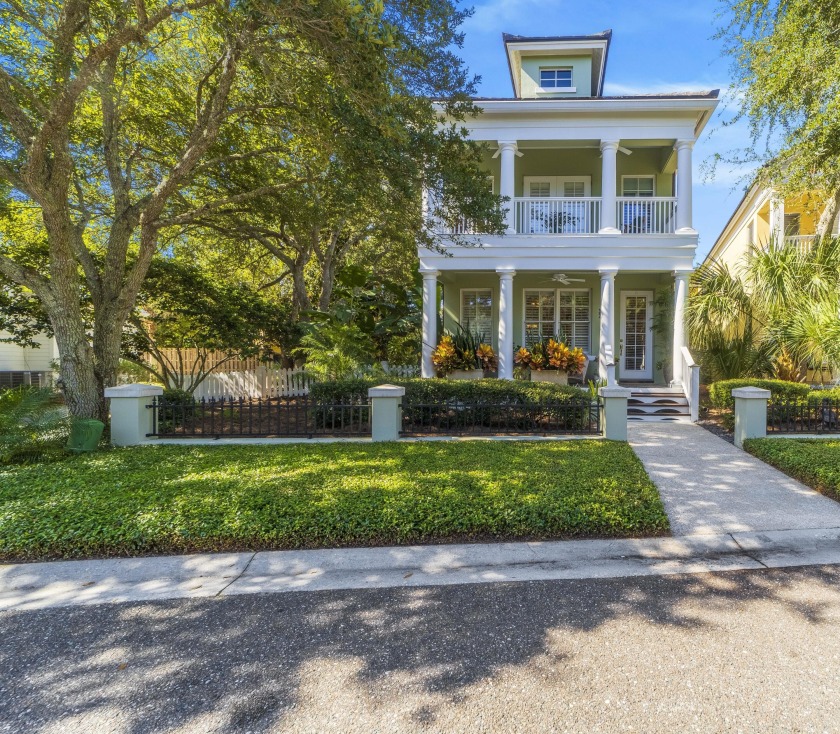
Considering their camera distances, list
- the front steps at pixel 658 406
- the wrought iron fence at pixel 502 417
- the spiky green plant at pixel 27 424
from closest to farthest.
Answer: the spiky green plant at pixel 27 424 → the wrought iron fence at pixel 502 417 → the front steps at pixel 658 406

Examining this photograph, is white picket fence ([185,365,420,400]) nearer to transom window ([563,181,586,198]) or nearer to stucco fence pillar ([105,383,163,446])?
stucco fence pillar ([105,383,163,446])

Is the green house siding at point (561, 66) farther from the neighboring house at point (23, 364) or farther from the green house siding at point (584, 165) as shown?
the neighboring house at point (23, 364)

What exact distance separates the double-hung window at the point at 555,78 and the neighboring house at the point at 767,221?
544cm

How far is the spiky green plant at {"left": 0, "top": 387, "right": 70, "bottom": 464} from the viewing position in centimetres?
562

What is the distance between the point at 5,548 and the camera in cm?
365

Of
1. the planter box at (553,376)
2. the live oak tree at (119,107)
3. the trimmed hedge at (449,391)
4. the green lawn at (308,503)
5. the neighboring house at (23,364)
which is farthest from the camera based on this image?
the neighboring house at (23,364)

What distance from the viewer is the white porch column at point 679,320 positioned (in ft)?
33.0

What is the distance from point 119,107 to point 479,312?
898 centimetres

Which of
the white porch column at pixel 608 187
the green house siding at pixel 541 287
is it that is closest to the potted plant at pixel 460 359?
the green house siding at pixel 541 287

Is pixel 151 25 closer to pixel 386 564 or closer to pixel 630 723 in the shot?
pixel 386 564

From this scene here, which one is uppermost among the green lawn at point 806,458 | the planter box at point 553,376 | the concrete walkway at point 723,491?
the planter box at point 553,376

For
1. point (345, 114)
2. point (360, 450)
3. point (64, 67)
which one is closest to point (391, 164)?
point (345, 114)

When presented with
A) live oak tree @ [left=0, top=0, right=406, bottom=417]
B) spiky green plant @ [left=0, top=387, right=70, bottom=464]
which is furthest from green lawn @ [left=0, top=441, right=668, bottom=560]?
live oak tree @ [left=0, top=0, right=406, bottom=417]

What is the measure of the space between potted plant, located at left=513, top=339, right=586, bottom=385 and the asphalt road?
23.4 ft
